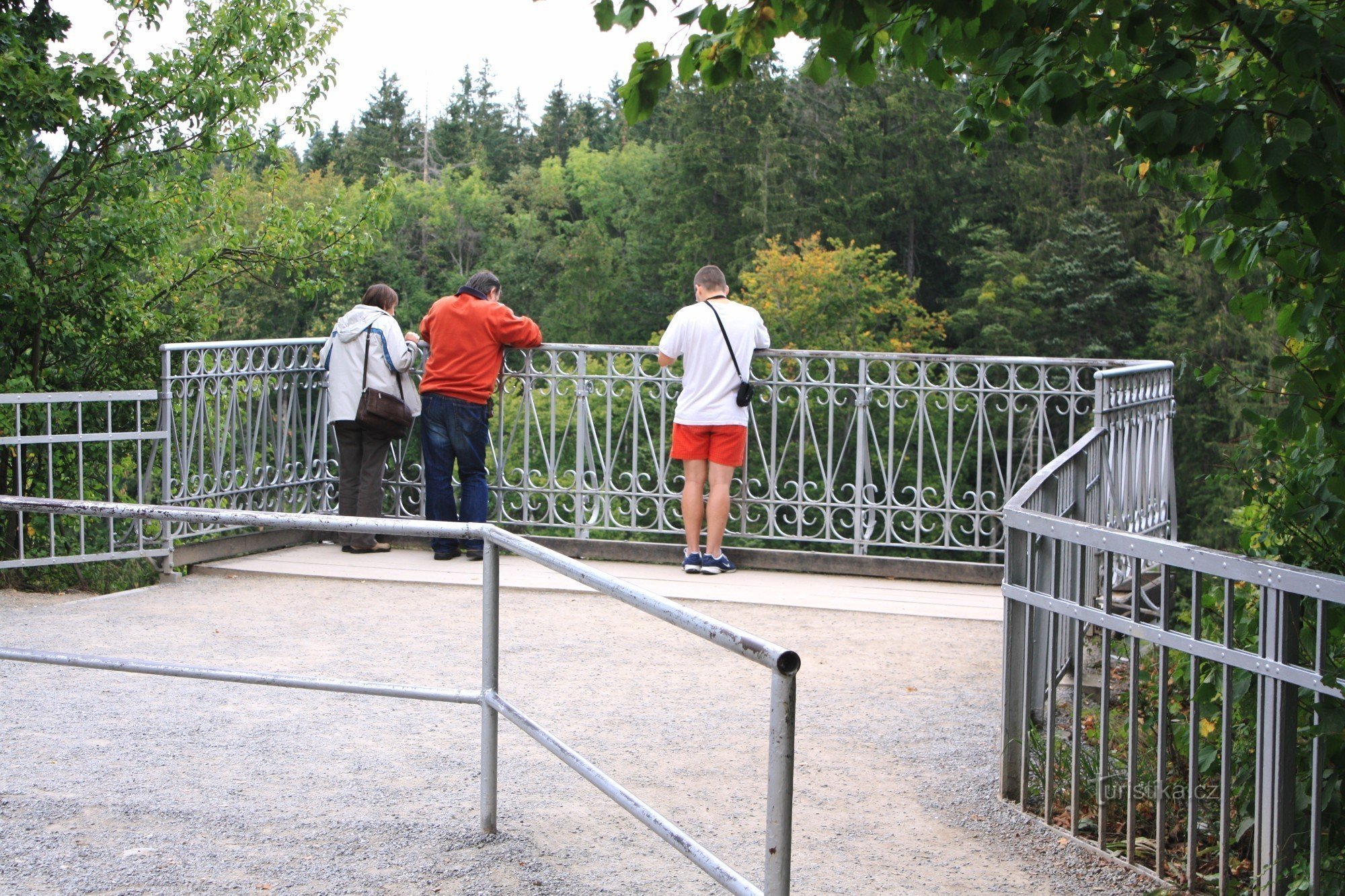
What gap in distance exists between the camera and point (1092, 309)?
47.4 metres

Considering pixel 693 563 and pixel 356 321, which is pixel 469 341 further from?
pixel 693 563

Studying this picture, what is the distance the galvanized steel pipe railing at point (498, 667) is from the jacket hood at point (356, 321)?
5.23 metres

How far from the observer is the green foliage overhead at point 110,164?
834 centimetres

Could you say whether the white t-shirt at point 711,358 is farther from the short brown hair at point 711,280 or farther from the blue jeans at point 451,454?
the blue jeans at point 451,454

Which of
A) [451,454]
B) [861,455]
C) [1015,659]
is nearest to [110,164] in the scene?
[451,454]

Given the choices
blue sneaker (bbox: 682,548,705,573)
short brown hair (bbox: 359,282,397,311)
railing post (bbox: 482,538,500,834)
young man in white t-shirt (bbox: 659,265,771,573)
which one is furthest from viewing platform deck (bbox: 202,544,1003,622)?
railing post (bbox: 482,538,500,834)

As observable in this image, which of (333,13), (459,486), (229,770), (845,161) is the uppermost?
(845,161)

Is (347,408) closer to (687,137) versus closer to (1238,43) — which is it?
(1238,43)

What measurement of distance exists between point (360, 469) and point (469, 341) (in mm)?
1239

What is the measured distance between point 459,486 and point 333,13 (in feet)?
12.7

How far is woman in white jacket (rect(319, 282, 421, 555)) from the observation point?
30.7ft

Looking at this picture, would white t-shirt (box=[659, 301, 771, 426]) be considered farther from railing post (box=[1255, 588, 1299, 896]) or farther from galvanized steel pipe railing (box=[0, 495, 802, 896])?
railing post (box=[1255, 588, 1299, 896])

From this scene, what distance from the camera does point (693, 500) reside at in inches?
348

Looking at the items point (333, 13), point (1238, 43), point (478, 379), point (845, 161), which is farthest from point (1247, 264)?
point (845, 161)
